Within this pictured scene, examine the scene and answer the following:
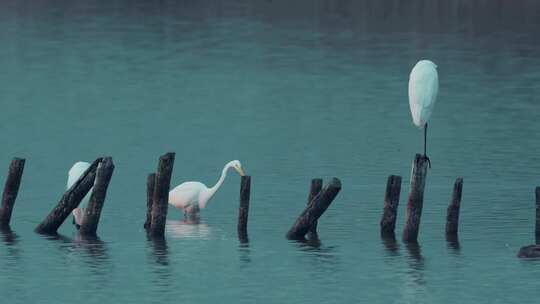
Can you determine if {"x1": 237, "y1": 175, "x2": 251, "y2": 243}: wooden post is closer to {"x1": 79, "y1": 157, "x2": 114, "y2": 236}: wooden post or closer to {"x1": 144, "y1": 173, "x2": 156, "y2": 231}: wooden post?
{"x1": 144, "y1": 173, "x2": 156, "y2": 231}: wooden post

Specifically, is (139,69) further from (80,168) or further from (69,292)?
(69,292)

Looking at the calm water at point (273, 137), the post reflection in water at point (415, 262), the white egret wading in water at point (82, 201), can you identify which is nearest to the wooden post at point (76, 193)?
the calm water at point (273, 137)

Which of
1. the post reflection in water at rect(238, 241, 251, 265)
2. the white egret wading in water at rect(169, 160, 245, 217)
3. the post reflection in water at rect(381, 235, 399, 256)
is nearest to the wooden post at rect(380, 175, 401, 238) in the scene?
the post reflection in water at rect(381, 235, 399, 256)

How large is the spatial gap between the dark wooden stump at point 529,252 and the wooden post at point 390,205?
2.02 meters

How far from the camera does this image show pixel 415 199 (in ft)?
87.1

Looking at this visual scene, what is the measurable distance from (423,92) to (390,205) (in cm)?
392

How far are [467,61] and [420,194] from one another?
122 ft

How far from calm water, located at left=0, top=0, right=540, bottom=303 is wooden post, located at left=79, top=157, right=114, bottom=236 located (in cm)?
33

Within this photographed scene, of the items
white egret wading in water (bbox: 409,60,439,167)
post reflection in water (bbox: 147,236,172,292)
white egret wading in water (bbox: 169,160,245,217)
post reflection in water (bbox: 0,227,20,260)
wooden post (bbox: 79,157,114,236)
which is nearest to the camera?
post reflection in water (bbox: 147,236,172,292)

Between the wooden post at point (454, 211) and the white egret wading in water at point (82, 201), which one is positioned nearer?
the wooden post at point (454, 211)

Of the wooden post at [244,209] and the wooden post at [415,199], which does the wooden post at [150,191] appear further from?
the wooden post at [415,199]

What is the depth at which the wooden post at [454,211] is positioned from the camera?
26953mm

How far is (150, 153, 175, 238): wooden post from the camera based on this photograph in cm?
2650

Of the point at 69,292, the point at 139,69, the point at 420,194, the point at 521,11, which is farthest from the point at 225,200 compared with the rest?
the point at 521,11
